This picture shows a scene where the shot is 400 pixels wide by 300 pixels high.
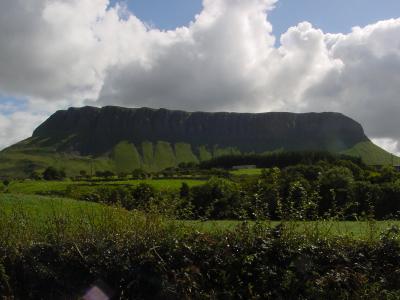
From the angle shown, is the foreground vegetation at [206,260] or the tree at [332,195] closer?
the foreground vegetation at [206,260]

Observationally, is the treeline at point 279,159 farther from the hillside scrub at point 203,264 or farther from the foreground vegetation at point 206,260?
the hillside scrub at point 203,264

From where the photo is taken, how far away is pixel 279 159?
162750mm

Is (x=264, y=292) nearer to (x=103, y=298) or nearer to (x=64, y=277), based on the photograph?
(x=103, y=298)

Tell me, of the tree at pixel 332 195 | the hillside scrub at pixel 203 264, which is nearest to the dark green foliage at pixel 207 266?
the hillside scrub at pixel 203 264

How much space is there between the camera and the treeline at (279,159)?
5827 inches

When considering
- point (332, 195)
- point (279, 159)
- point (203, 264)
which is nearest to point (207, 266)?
point (203, 264)

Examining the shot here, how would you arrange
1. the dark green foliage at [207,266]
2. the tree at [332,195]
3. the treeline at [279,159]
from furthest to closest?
the treeline at [279,159], the tree at [332,195], the dark green foliage at [207,266]

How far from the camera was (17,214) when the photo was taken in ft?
34.0

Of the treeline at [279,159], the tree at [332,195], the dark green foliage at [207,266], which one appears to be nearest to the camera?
the dark green foliage at [207,266]

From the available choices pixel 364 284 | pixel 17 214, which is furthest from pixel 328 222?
pixel 17 214

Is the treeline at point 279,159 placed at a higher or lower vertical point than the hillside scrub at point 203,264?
higher

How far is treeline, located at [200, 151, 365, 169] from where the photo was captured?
148 meters

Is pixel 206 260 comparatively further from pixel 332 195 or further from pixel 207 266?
pixel 332 195

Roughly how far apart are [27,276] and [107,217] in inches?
71.1
